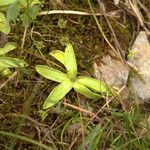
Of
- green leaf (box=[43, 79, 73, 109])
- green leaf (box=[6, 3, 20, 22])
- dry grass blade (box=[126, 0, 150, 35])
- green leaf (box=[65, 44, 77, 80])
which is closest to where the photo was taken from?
green leaf (box=[6, 3, 20, 22])

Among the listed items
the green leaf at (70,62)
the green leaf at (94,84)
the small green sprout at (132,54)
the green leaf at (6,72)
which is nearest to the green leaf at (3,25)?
the green leaf at (6,72)

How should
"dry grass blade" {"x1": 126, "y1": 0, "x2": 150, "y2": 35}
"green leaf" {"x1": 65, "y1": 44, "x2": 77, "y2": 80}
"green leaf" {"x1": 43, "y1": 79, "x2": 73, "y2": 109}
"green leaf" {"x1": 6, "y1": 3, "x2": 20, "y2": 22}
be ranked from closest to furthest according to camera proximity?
"green leaf" {"x1": 6, "y1": 3, "x2": 20, "y2": 22}
"green leaf" {"x1": 43, "y1": 79, "x2": 73, "y2": 109}
"green leaf" {"x1": 65, "y1": 44, "x2": 77, "y2": 80}
"dry grass blade" {"x1": 126, "y1": 0, "x2": 150, "y2": 35}

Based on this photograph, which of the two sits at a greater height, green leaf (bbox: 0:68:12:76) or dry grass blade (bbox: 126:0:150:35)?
dry grass blade (bbox: 126:0:150:35)

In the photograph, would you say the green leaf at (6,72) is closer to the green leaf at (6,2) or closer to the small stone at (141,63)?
the green leaf at (6,2)

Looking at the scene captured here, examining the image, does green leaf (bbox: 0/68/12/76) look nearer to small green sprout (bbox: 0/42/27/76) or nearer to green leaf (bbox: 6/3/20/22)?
small green sprout (bbox: 0/42/27/76)

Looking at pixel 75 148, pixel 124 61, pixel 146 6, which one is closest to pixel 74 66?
pixel 124 61

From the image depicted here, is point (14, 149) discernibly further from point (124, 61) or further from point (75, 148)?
point (124, 61)

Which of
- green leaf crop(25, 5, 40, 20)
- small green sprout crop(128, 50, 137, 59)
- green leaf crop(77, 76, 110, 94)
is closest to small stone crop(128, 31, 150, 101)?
small green sprout crop(128, 50, 137, 59)
